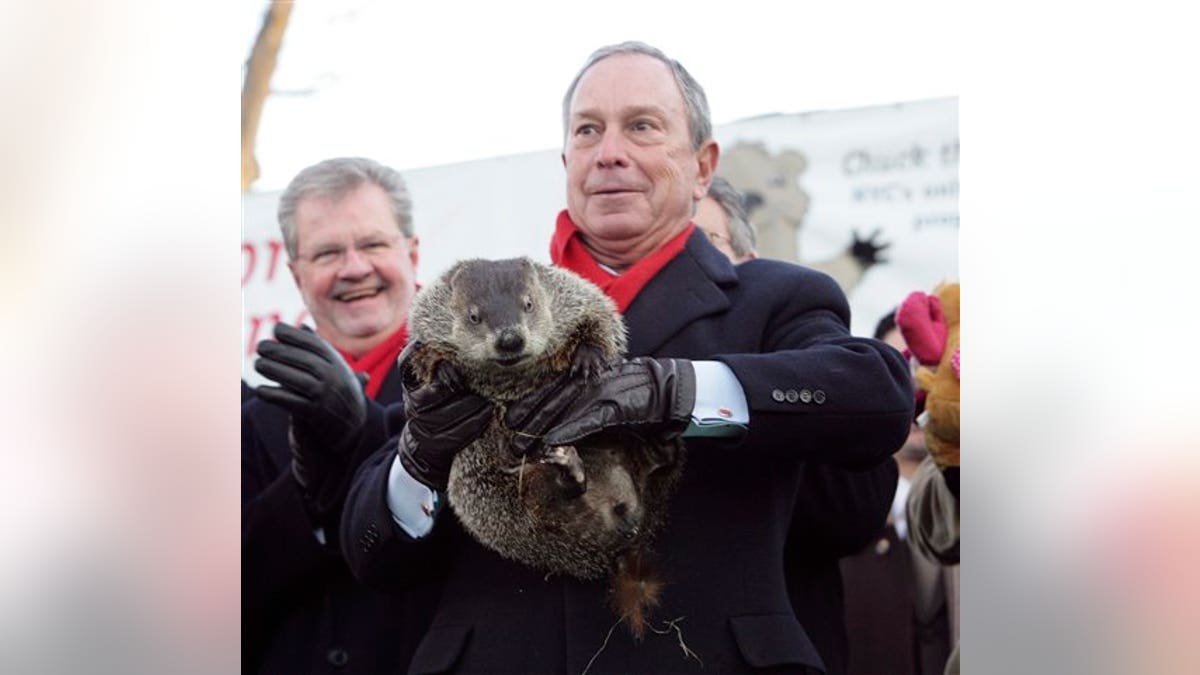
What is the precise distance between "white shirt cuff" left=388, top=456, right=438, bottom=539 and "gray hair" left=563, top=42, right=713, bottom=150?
3.12 feet

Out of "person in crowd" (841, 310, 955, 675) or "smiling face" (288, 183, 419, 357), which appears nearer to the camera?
"person in crowd" (841, 310, 955, 675)

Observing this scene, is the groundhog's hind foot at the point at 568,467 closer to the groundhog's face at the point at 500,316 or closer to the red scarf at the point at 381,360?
the groundhog's face at the point at 500,316

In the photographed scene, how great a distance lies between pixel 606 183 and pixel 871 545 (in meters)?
1.15

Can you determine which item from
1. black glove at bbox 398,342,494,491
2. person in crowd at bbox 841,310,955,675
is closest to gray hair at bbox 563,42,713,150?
person in crowd at bbox 841,310,955,675

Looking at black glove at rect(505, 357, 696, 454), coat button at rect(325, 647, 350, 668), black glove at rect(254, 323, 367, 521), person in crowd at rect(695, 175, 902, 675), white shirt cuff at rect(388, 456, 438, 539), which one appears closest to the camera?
black glove at rect(505, 357, 696, 454)

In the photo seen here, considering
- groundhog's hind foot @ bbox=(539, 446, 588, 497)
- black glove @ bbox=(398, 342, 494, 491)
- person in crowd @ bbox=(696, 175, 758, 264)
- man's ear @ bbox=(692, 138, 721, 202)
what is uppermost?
man's ear @ bbox=(692, 138, 721, 202)

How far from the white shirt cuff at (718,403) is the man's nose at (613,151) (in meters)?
0.59

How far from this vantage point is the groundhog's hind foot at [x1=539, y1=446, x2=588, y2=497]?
2355 mm

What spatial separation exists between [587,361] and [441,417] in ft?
1.01

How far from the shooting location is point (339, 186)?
3494 mm

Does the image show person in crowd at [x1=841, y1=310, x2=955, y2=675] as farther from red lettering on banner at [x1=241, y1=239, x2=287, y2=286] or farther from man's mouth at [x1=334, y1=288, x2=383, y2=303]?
red lettering on banner at [x1=241, y1=239, x2=287, y2=286]
